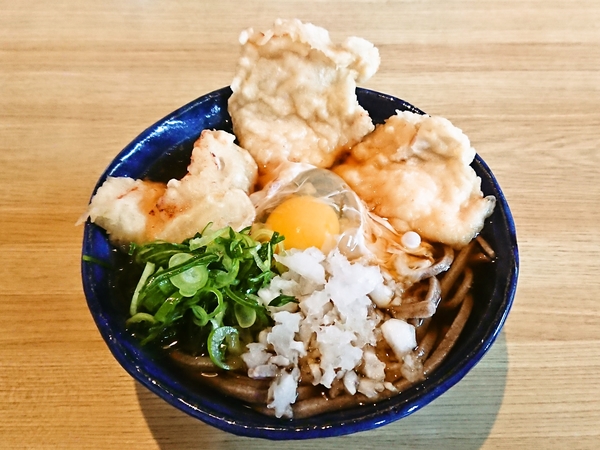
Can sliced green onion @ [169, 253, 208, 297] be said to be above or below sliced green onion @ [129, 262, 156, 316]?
above

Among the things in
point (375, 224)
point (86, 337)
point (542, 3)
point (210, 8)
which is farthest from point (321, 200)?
point (542, 3)

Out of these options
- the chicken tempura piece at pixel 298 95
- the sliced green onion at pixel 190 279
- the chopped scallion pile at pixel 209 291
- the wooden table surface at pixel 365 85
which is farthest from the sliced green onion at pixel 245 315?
the chicken tempura piece at pixel 298 95

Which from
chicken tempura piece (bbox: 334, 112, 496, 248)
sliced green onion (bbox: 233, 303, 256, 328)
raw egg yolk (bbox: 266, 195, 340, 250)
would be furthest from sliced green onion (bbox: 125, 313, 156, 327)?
chicken tempura piece (bbox: 334, 112, 496, 248)

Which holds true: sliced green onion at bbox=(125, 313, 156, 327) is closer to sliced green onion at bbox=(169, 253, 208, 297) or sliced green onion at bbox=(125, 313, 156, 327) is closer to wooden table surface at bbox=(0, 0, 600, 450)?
sliced green onion at bbox=(169, 253, 208, 297)

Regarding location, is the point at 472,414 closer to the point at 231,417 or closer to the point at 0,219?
the point at 231,417

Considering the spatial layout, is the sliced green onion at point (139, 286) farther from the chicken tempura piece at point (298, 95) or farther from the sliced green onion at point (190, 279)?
the chicken tempura piece at point (298, 95)

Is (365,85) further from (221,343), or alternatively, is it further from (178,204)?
(221,343)
